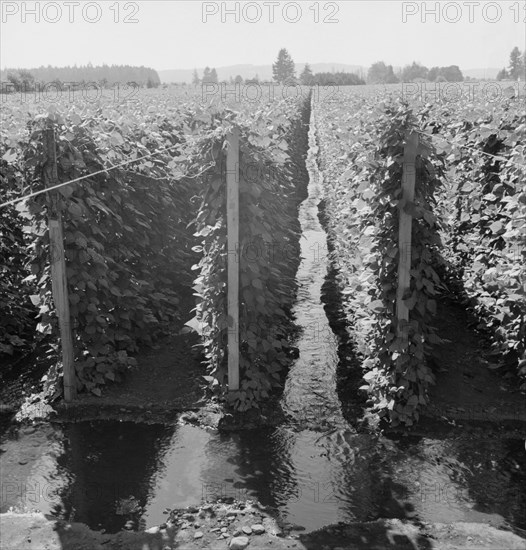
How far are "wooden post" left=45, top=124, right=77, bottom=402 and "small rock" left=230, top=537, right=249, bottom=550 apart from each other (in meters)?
2.94

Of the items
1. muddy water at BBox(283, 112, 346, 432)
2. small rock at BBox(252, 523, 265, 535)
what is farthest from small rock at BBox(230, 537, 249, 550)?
muddy water at BBox(283, 112, 346, 432)

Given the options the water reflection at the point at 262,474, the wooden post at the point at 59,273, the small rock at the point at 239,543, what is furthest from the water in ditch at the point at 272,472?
the wooden post at the point at 59,273

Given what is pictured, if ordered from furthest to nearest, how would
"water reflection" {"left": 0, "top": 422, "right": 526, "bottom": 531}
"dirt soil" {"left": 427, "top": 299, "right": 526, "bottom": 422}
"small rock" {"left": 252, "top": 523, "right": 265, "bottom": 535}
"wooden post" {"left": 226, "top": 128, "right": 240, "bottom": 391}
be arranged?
"dirt soil" {"left": 427, "top": 299, "right": 526, "bottom": 422}
"wooden post" {"left": 226, "top": 128, "right": 240, "bottom": 391}
"water reflection" {"left": 0, "top": 422, "right": 526, "bottom": 531}
"small rock" {"left": 252, "top": 523, "right": 265, "bottom": 535}

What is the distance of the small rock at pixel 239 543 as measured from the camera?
4711 millimetres

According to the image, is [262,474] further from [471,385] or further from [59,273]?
[59,273]

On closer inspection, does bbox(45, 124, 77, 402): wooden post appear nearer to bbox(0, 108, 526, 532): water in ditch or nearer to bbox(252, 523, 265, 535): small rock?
bbox(0, 108, 526, 532): water in ditch

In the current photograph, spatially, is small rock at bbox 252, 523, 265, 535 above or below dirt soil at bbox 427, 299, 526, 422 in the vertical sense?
below

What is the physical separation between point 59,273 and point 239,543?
135 inches

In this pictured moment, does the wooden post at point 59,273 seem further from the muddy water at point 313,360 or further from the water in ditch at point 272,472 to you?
the muddy water at point 313,360

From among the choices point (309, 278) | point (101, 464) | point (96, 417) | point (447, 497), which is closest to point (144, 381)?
point (96, 417)

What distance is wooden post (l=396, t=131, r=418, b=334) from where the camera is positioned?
601 centimetres

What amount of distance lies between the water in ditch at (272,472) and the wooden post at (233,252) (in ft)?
2.47

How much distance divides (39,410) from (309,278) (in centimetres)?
569

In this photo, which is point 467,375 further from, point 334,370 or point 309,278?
point 309,278
